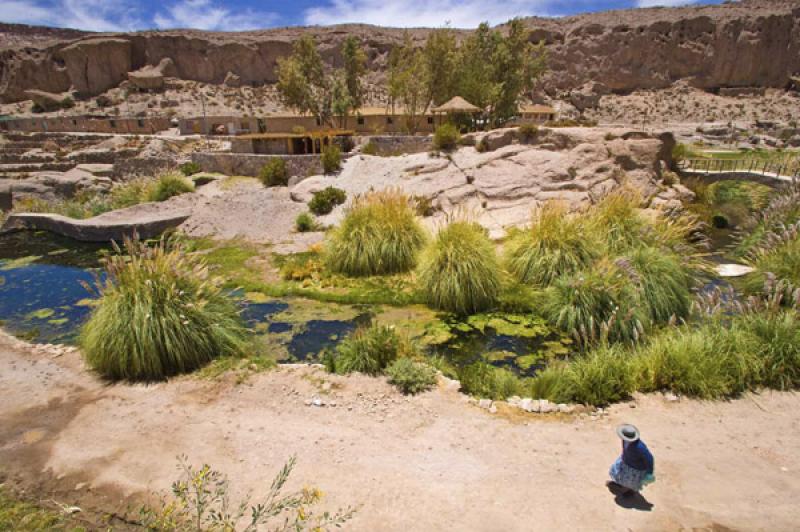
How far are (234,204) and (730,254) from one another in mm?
19492

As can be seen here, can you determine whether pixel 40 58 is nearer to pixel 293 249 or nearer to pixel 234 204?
pixel 234 204

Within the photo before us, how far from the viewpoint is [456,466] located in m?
4.95

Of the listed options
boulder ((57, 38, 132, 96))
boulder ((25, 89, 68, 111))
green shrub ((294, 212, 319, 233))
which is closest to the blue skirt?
green shrub ((294, 212, 319, 233))

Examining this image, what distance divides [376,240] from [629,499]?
976 centimetres

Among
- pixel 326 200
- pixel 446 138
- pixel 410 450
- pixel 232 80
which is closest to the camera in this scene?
pixel 410 450

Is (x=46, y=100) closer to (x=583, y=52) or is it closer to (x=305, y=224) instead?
(x=305, y=224)

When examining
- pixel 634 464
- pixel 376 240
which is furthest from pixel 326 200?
pixel 634 464

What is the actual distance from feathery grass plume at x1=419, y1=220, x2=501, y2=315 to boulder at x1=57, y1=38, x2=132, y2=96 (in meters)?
77.0

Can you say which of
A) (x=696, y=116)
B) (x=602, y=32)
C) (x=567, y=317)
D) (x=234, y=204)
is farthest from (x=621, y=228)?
(x=602, y=32)

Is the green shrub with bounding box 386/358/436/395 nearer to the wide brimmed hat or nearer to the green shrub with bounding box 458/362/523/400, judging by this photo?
the green shrub with bounding box 458/362/523/400

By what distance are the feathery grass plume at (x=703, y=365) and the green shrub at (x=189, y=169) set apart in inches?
1061

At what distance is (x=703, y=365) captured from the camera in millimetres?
6375

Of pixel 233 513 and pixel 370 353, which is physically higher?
pixel 370 353

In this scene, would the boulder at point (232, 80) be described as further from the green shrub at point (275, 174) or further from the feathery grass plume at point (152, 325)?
the feathery grass plume at point (152, 325)
